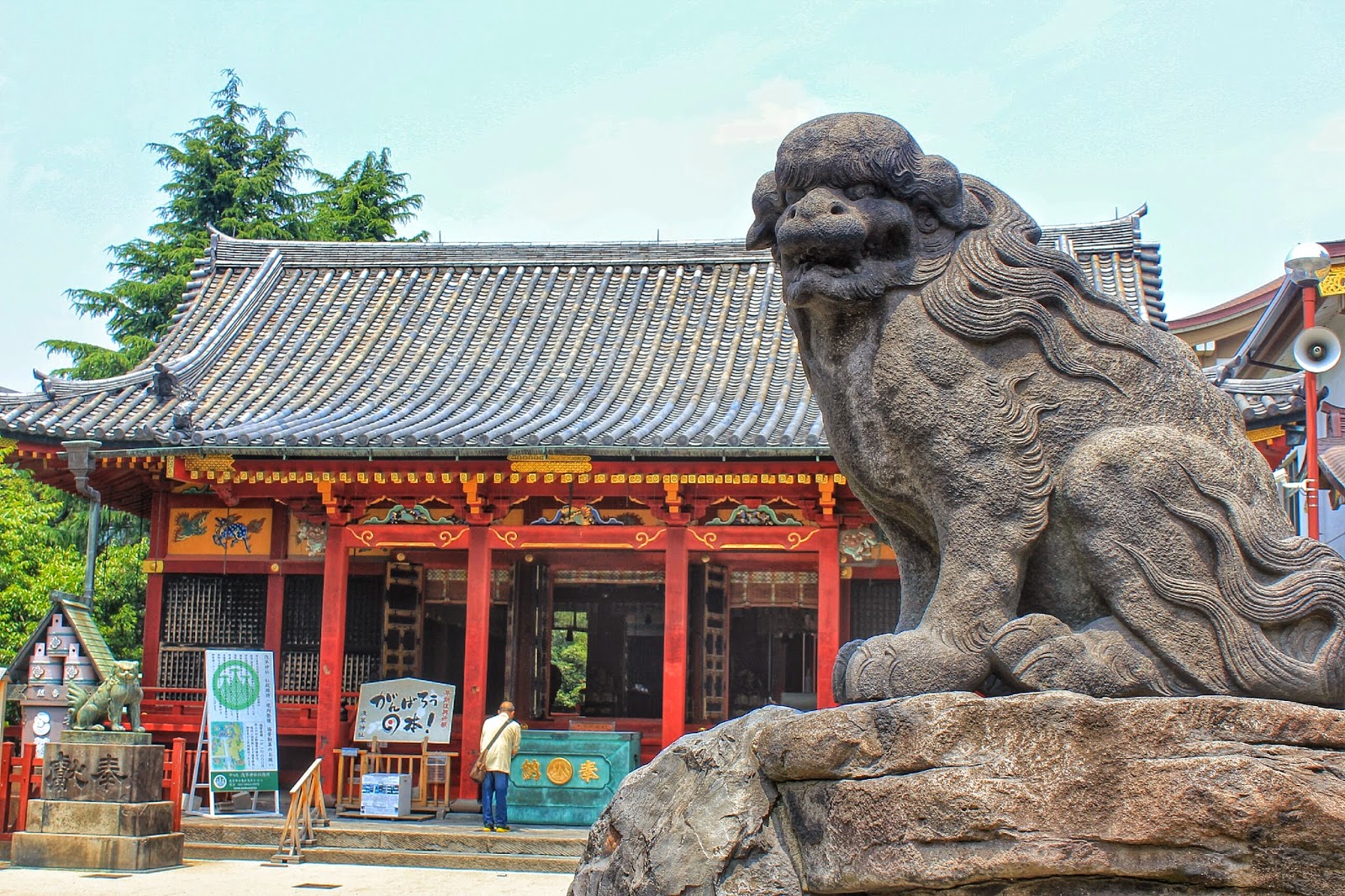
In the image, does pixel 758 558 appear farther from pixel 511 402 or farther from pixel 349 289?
pixel 349 289

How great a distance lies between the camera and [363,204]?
26406 millimetres

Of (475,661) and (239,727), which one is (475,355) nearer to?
(475,661)

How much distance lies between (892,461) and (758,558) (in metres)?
11.5

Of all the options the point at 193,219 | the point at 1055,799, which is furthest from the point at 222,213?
the point at 1055,799

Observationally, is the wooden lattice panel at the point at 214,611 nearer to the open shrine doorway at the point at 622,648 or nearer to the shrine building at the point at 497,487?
the shrine building at the point at 497,487

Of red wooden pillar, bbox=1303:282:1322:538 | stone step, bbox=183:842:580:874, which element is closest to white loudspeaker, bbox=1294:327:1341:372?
red wooden pillar, bbox=1303:282:1322:538

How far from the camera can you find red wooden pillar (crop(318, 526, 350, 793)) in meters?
13.1

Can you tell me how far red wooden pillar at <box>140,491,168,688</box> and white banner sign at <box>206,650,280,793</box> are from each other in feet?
6.46

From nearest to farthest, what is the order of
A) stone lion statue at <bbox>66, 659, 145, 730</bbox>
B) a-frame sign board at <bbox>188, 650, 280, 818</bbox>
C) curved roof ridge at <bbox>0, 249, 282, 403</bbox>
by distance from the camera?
stone lion statue at <bbox>66, 659, 145, 730</bbox>
a-frame sign board at <bbox>188, 650, 280, 818</bbox>
curved roof ridge at <bbox>0, 249, 282, 403</bbox>

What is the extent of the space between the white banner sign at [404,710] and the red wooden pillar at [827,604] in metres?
3.80

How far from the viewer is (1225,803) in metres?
2.89

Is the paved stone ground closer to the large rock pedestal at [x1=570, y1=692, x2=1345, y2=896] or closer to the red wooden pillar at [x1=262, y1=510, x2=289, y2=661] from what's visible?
the red wooden pillar at [x1=262, y1=510, x2=289, y2=661]

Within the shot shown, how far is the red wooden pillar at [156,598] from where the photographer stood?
1416 cm

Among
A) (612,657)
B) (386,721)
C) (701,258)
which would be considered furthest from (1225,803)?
(701,258)
